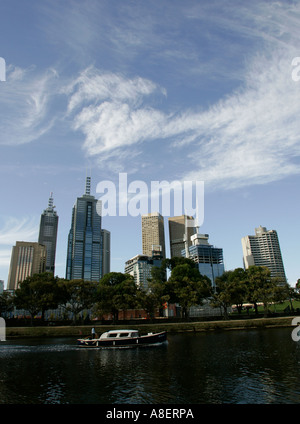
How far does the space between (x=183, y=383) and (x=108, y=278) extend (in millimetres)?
96041

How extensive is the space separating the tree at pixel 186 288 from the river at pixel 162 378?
53020 mm

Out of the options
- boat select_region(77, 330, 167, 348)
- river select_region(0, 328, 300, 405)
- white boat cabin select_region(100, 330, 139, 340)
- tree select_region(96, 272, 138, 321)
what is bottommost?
river select_region(0, 328, 300, 405)

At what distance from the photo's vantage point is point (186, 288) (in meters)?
97.0

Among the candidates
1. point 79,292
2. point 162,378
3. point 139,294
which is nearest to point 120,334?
point 162,378

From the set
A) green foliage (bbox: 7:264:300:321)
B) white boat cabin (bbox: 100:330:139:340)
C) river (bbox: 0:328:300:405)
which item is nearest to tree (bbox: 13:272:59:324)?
green foliage (bbox: 7:264:300:321)

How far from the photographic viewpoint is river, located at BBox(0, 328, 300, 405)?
2152 cm

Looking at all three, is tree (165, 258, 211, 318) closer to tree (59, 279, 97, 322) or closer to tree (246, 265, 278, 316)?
tree (246, 265, 278, 316)

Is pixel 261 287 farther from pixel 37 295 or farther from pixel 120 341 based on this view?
pixel 37 295

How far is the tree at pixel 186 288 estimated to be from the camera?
94.8m

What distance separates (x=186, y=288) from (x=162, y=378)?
7123 centimetres

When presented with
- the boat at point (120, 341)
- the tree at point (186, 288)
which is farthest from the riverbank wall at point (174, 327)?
the boat at point (120, 341)

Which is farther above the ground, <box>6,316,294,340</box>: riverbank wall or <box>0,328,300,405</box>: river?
<box>6,316,294,340</box>: riverbank wall

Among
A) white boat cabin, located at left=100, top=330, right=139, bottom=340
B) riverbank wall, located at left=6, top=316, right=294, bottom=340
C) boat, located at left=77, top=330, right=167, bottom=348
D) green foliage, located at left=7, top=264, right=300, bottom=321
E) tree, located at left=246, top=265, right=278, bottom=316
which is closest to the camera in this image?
boat, located at left=77, top=330, right=167, bottom=348

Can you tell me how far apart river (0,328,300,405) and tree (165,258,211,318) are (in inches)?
2087
